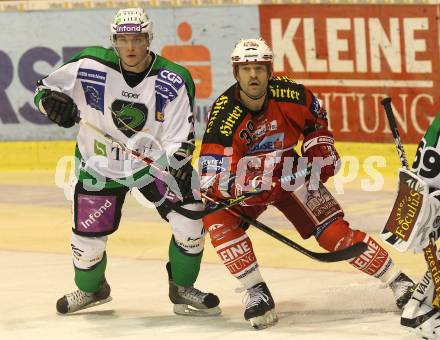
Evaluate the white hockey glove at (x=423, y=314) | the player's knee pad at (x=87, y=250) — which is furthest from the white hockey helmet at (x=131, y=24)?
the white hockey glove at (x=423, y=314)

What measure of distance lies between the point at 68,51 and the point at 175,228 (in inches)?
195

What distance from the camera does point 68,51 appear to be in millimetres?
11844

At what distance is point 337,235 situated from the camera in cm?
700

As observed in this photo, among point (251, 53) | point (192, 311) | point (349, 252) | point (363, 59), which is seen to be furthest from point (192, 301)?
point (363, 59)

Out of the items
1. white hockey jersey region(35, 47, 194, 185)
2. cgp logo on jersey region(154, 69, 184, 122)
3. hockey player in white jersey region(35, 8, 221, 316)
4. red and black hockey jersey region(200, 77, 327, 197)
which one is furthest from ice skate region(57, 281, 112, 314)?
cgp logo on jersey region(154, 69, 184, 122)

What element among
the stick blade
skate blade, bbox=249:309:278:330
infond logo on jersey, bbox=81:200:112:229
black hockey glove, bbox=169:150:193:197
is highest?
black hockey glove, bbox=169:150:193:197

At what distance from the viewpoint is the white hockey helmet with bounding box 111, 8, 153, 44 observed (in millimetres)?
7102

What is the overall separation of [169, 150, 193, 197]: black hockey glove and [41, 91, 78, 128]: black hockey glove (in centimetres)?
56

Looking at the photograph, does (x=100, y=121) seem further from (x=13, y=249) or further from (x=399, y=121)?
(x=399, y=121)

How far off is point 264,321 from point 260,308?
69 millimetres

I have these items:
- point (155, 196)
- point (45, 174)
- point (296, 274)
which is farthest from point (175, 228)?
point (45, 174)

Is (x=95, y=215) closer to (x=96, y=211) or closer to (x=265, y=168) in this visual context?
(x=96, y=211)

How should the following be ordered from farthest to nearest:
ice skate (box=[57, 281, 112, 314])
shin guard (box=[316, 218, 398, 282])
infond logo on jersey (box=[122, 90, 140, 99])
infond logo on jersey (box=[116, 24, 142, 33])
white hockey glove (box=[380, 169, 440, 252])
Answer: ice skate (box=[57, 281, 112, 314])
infond logo on jersey (box=[122, 90, 140, 99])
infond logo on jersey (box=[116, 24, 142, 33])
shin guard (box=[316, 218, 398, 282])
white hockey glove (box=[380, 169, 440, 252])

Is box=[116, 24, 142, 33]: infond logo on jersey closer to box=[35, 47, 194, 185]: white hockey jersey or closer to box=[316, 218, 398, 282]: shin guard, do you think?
box=[35, 47, 194, 185]: white hockey jersey
